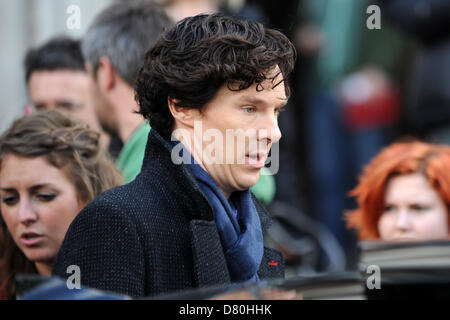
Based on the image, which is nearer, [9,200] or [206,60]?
[206,60]

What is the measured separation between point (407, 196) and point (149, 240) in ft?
5.82

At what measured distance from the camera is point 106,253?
222 centimetres

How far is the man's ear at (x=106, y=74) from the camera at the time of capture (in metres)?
3.45

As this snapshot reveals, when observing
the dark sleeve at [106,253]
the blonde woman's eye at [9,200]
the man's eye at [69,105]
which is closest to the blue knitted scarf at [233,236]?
the dark sleeve at [106,253]

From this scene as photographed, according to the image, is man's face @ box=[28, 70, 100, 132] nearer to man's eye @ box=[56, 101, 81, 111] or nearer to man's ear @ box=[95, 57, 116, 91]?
man's eye @ box=[56, 101, 81, 111]

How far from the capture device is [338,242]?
21.5 ft

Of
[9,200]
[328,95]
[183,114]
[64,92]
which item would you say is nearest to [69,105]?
[64,92]

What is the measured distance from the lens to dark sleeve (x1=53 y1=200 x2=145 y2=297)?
2197 millimetres

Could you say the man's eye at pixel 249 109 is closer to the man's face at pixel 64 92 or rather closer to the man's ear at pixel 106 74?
the man's ear at pixel 106 74

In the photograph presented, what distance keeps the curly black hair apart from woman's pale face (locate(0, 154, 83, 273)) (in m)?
0.54

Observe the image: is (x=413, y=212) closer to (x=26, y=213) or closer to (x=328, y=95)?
(x=26, y=213)
